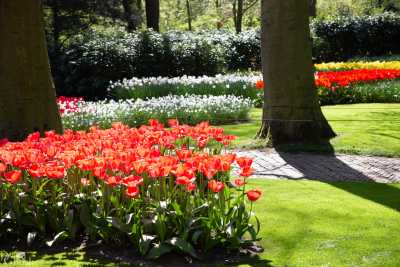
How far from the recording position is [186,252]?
4535 millimetres

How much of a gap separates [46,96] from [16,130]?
1.97 feet

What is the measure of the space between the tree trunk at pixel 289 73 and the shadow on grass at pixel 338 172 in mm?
342

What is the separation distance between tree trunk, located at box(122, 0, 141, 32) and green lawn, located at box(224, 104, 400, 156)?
43.2ft

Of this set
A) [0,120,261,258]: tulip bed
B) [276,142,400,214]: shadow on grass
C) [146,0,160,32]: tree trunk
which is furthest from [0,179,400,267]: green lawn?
[146,0,160,32]: tree trunk

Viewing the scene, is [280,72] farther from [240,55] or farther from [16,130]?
[240,55]

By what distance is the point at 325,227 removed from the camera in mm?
5336

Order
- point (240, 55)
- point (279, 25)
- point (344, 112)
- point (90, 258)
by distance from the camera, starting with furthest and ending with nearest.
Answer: point (240, 55) → point (344, 112) → point (279, 25) → point (90, 258)

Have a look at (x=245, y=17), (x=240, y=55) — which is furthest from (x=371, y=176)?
(x=245, y=17)

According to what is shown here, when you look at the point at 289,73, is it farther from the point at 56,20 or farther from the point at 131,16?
the point at 131,16

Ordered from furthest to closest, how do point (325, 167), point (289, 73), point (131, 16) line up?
1. point (131, 16)
2. point (289, 73)
3. point (325, 167)

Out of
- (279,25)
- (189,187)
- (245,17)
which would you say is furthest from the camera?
(245,17)

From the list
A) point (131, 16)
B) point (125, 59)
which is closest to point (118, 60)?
point (125, 59)

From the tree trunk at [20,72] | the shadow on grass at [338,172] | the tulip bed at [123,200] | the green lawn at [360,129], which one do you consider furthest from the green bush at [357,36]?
the tulip bed at [123,200]

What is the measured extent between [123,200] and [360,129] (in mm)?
6755
